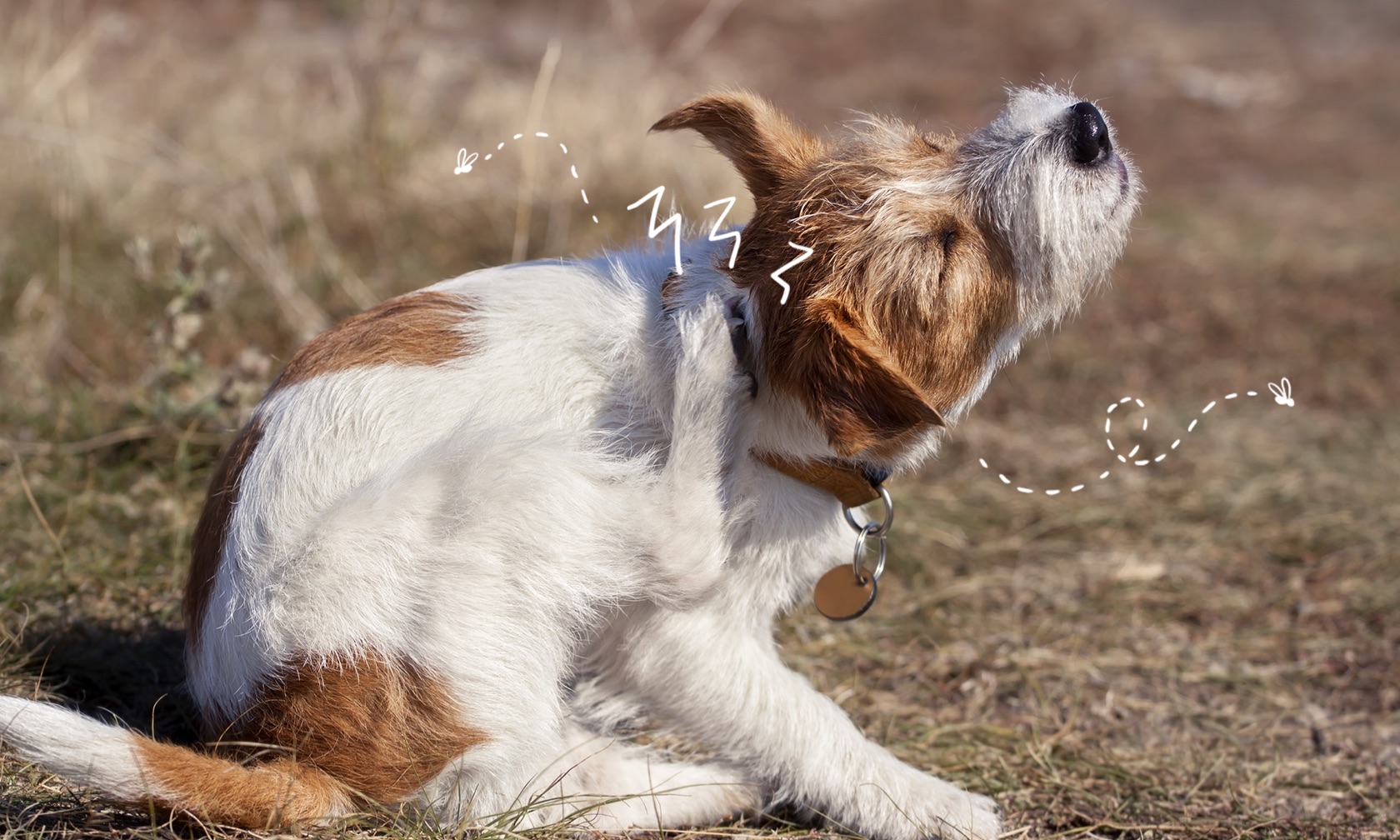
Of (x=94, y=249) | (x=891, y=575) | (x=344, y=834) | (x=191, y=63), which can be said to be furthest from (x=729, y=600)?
(x=191, y=63)

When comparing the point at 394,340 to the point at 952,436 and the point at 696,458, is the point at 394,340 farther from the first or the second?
the point at 952,436

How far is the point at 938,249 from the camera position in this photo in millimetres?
2332

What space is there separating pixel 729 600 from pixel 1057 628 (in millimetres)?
1688

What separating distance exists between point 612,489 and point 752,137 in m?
0.86

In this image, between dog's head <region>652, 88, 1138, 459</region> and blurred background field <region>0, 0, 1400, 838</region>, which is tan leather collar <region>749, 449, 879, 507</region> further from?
blurred background field <region>0, 0, 1400, 838</region>

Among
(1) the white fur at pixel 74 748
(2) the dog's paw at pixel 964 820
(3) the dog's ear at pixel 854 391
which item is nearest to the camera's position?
(1) the white fur at pixel 74 748

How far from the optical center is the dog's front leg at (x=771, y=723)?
2.40 m

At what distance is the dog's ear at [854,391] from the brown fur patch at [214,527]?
118 centimetres

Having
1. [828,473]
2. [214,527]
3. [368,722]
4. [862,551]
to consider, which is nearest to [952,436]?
[862,551]

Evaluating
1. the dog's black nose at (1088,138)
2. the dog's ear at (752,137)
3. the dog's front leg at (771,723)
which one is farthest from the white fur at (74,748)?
the dog's black nose at (1088,138)

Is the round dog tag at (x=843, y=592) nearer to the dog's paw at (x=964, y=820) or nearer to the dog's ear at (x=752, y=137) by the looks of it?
the dog's paw at (x=964, y=820)

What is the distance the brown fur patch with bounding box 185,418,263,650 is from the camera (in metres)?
→ 2.36

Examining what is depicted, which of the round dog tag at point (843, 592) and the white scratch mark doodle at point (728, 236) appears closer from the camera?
the white scratch mark doodle at point (728, 236)

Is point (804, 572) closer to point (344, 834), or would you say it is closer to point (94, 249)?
point (344, 834)
